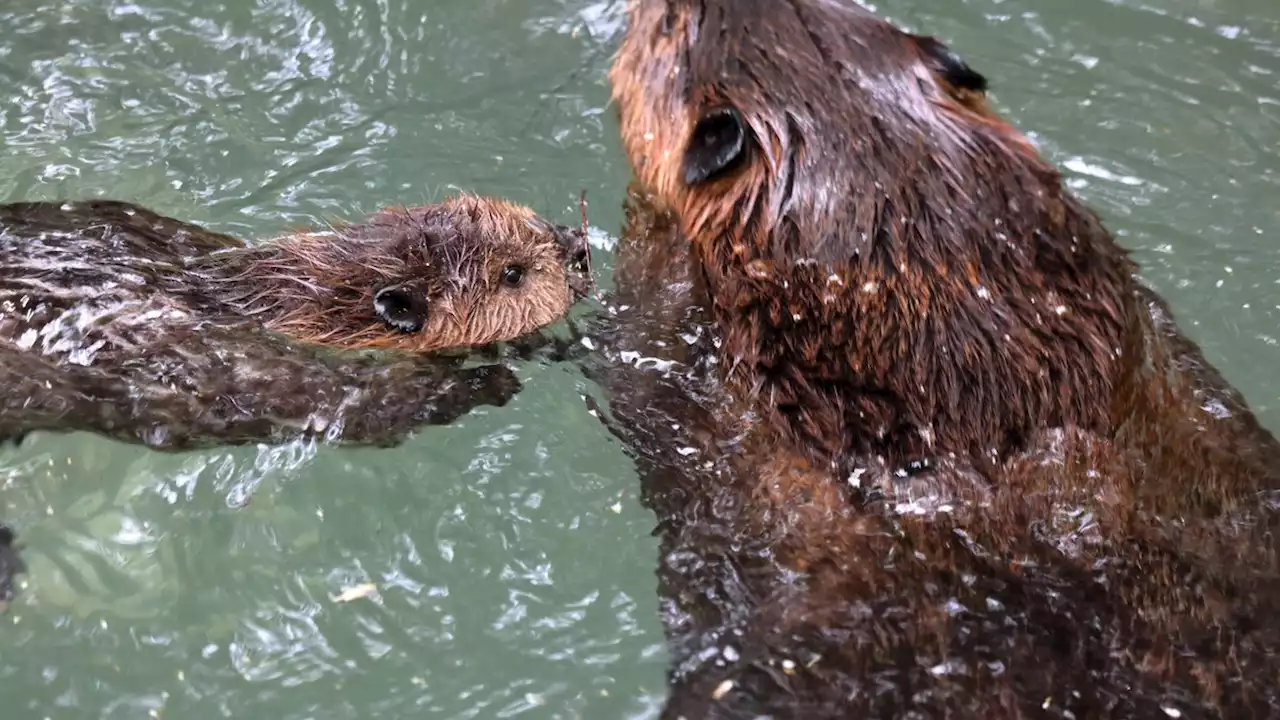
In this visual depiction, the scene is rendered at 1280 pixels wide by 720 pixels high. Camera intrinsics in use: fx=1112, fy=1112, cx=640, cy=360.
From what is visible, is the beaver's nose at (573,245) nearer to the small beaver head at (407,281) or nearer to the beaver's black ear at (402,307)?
the small beaver head at (407,281)

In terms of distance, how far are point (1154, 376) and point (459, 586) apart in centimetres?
186

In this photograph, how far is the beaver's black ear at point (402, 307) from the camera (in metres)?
3.01

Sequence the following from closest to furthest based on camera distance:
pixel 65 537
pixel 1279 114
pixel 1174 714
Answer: pixel 1174 714 < pixel 65 537 < pixel 1279 114

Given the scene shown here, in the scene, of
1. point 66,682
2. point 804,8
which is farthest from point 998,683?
point 66,682

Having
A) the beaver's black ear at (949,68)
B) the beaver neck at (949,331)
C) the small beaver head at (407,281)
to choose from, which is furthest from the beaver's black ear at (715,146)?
the small beaver head at (407,281)

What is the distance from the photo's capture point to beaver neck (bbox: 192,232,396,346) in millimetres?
3016

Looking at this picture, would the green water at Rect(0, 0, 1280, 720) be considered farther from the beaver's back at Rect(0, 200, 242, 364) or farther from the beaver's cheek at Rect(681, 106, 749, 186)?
the beaver's cheek at Rect(681, 106, 749, 186)

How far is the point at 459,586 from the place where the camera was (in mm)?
3078

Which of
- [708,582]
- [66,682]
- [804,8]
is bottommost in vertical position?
[66,682]

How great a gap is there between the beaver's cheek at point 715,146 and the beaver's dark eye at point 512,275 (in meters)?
0.68

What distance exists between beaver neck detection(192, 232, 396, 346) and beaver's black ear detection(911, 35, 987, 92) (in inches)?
60.5

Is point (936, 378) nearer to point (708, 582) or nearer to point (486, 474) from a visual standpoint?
point (708, 582)

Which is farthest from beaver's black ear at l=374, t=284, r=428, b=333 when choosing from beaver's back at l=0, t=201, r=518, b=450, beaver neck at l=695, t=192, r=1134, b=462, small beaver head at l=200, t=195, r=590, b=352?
beaver neck at l=695, t=192, r=1134, b=462

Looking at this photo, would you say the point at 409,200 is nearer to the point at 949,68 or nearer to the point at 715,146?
the point at 715,146
